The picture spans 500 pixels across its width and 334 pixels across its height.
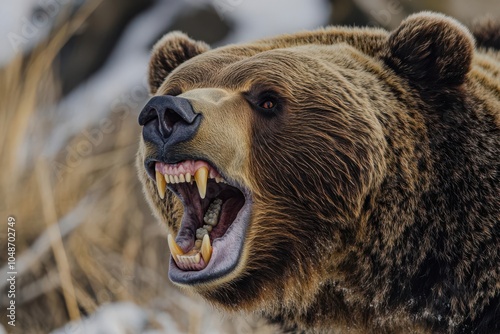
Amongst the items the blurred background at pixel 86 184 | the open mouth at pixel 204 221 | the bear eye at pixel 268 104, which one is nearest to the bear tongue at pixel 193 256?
the open mouth at pixel 204 221

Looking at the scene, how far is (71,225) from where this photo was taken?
650 cm

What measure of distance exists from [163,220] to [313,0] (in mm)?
6773

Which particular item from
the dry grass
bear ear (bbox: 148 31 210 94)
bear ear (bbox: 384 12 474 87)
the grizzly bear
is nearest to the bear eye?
the grizzly bear

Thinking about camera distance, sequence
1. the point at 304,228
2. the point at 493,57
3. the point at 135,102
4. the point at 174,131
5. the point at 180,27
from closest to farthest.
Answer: the point at 174,131
the point at 304,228
the point at 493,57
the point at 135,102
the point at 180,27

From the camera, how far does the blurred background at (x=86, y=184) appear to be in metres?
5.80

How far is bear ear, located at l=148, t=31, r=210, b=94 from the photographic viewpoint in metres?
3.78

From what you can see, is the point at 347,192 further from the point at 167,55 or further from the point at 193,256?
A: the point at 167,55

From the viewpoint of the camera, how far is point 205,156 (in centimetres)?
285

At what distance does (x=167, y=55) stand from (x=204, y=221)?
1.01 m

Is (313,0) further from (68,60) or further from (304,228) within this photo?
(304,228)

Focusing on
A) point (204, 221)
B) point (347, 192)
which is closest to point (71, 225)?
point (204, 221)

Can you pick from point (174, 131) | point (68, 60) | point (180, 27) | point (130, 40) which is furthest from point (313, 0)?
point (174, 131)

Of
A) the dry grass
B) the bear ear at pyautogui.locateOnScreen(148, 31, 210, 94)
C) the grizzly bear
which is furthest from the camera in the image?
the dry grass

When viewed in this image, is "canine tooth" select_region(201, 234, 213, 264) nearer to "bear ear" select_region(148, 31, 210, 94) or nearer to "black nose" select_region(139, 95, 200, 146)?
"black nose" select_region(139, 95, 200, 146)
